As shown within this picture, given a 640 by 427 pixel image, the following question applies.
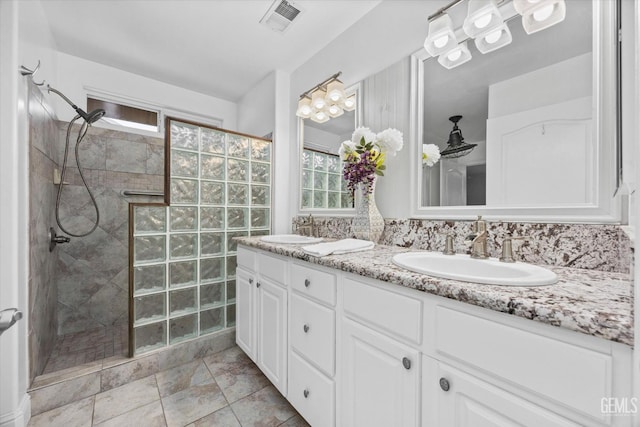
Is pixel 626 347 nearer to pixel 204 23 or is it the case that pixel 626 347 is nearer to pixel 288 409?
pixel 288 409

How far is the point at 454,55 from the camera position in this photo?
48.7 inches

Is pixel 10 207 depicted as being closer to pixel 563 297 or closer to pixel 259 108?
pixel 259 108

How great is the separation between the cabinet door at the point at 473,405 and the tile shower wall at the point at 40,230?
202 centimetres

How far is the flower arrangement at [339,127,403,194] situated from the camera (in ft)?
4.64

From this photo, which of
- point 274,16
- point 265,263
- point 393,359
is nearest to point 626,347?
point 393,359

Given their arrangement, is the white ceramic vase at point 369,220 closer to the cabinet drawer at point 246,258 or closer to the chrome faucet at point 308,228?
the chrome faucet at point 308,228

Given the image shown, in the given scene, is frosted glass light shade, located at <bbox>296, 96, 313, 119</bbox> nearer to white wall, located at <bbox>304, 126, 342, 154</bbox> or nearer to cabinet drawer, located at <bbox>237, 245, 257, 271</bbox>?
white wall, located at <bbox>304, 126, 342, 154</bbox>

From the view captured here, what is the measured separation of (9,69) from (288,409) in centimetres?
216

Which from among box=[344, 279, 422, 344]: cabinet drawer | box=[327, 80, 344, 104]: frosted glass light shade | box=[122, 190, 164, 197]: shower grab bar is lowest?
box=[344, 279, 422, 344]: cabinet drawer

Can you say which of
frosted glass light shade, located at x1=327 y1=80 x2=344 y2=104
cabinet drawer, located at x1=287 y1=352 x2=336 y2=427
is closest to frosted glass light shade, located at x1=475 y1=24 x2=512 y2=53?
frosted glass light shade, located at x1=327 y1=80 x2=344 y2=104

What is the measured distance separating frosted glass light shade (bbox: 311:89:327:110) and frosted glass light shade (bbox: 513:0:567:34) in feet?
3.91

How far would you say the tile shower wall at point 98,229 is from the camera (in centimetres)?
214

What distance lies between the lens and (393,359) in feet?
2.64

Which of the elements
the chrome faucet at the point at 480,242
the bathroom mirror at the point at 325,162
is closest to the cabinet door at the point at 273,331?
the bathroom mirror at the point at 325,162
